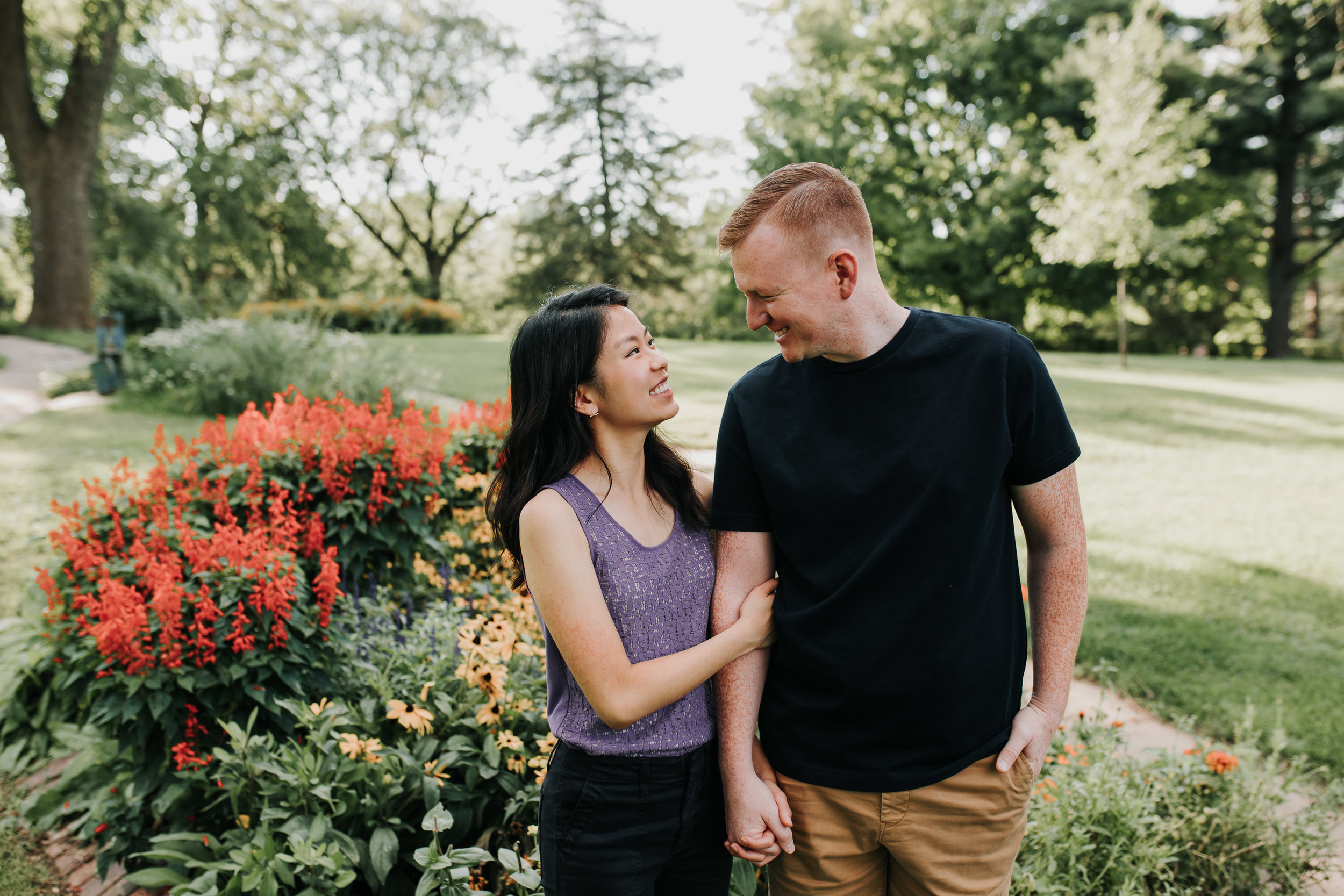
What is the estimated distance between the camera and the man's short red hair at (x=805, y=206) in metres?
1.45

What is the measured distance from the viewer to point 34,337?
60.4 feet

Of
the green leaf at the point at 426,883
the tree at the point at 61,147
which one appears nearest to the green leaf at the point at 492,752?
the green leaf at the point at 426,883

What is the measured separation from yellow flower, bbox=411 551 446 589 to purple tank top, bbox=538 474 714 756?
2231mm

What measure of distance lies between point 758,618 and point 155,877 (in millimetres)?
2061

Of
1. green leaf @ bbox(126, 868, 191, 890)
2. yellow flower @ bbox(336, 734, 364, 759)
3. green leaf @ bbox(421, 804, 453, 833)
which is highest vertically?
green leaf @ bbox(421, 804, 453, 833)

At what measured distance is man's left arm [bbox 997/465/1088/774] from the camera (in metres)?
1.51

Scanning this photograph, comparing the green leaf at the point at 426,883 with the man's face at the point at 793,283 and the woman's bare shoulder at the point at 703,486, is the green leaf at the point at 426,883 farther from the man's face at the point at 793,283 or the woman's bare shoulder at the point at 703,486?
the man's face at the point at 793,283

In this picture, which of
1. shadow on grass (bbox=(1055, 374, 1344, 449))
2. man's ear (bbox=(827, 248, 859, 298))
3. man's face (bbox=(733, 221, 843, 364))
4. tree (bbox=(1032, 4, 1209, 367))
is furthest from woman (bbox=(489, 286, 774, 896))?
tree (bbox=(1032, 4, 1209, 367))

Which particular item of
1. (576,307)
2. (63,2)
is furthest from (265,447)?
(63,2)

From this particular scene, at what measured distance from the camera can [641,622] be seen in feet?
5.09

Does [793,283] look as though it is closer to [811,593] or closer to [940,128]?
[811,593]

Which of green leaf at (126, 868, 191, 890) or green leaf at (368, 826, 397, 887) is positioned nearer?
green leaf at (368, 826, 397, 887)

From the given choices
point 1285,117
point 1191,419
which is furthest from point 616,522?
point 1285,117

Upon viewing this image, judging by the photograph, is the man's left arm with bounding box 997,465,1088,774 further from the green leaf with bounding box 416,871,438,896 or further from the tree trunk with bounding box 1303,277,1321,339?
the tree trunk with bounding box 1303,277,1321,339
